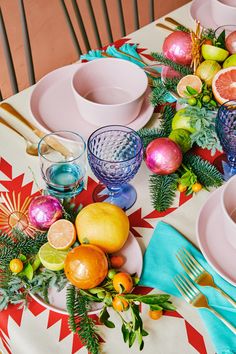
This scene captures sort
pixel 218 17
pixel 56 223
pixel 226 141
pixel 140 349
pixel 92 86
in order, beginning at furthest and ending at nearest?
pixel 218 17
pixel 92 86
pixel 226 141
pixel 56 223
pixel 140 349

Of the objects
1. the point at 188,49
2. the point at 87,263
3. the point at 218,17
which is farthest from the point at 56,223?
the point at 218,17

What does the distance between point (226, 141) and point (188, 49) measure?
0.30m

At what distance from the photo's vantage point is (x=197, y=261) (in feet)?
2.44

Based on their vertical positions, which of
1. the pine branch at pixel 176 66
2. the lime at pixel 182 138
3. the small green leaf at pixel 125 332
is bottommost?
the small green leaf at pixel 125 332

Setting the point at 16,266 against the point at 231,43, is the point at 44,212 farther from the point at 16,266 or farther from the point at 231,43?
the point at 231,43

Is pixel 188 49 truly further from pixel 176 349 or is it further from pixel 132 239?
pixel 176 349

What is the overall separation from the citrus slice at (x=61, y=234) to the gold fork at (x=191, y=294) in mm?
169

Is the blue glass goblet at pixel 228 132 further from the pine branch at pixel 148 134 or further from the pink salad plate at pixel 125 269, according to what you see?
the pink salad plate at pixel 125 269

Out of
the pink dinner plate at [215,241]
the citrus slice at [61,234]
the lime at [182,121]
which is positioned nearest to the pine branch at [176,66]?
the lime at [182,121]

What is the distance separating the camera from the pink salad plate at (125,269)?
2.23ft

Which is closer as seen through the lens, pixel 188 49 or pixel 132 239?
pixel 132 239

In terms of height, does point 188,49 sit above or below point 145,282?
above

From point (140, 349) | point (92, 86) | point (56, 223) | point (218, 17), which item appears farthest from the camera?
point (218, 17)

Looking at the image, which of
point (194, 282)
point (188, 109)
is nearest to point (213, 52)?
point (188, 109)
